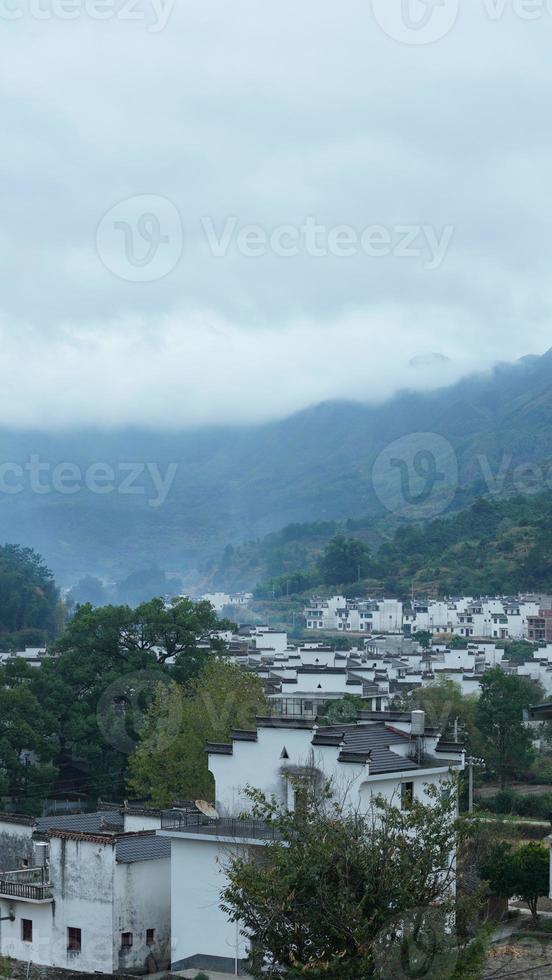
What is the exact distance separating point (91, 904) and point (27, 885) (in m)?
1.08

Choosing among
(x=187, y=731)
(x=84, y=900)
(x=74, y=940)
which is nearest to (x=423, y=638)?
(x=187, y=731)

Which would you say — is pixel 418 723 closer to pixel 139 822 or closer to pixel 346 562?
pixel 139 822

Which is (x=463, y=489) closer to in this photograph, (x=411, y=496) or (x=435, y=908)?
(x=411, y=496)

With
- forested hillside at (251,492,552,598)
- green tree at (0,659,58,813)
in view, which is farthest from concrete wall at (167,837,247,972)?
forested hillside at (251,492,552,598)

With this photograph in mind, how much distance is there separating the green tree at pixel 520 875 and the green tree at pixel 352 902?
7652 millimetres

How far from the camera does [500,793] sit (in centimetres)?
3241

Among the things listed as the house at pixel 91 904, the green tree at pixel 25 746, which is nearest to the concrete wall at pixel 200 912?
the house at pixel 91 904

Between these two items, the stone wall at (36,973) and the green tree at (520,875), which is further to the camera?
the green tree at (520,875)

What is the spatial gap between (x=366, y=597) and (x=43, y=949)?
8015 cm

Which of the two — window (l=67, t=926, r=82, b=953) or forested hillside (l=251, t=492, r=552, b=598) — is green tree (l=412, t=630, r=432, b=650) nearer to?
forested hillside (l=251, t=492, r=552, b=598)

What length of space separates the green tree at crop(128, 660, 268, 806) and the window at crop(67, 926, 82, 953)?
25.8 ft

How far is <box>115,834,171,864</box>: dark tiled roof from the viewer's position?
18.2 metres

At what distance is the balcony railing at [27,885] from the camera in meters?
18.3

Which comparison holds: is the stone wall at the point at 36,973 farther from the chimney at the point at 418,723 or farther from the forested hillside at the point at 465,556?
the forested hillside at the point at 465,556
